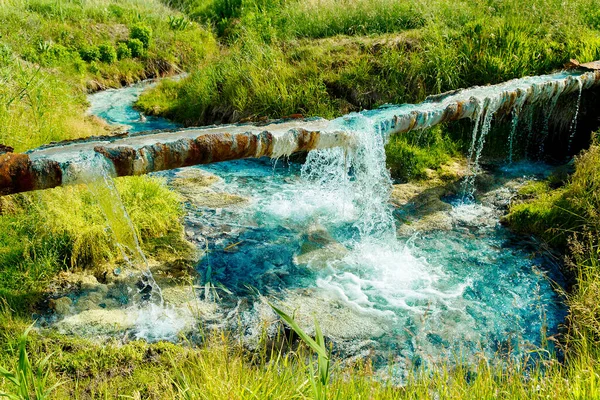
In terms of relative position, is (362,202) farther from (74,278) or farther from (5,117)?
(5,117)

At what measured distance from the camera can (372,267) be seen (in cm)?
584

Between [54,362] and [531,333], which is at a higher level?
[54,362]

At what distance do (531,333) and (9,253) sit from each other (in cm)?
508

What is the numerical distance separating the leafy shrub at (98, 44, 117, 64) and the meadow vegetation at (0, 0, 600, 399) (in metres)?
0.03

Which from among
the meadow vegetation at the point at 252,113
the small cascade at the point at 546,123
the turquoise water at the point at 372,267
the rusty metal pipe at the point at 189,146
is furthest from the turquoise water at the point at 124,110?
the small cascade at the point at 546,123

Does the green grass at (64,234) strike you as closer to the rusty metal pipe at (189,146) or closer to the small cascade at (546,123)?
the rusty metal pipe at (189,146)

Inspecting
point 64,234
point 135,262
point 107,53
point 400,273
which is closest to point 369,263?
point 400,273

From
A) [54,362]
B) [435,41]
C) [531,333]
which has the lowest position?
[531,333]

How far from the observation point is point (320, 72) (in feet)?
31.2

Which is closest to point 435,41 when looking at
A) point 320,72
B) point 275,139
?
point 320,72

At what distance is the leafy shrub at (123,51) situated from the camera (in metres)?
14.6

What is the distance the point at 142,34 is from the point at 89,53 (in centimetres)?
177

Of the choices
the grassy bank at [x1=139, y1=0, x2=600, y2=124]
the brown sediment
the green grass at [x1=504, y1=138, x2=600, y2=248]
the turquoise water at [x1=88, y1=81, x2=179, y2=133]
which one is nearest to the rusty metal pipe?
the brown sediment

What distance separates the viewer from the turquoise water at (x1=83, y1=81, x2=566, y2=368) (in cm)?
478
